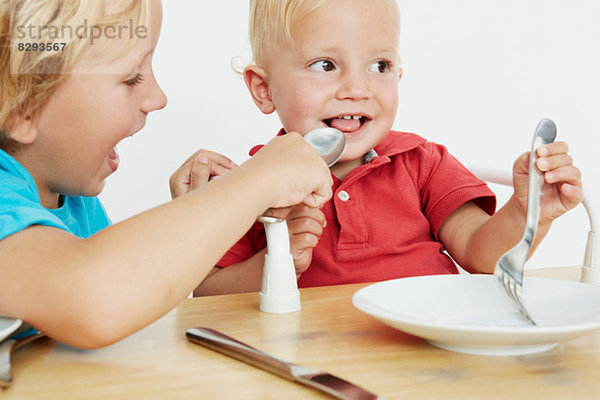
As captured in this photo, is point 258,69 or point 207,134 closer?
point 258,69

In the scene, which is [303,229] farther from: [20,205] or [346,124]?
[20,205]

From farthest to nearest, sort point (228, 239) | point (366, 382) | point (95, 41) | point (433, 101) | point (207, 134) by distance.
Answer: point (433, 101) → point (207, 134) → point (95, 41) → point (228, 239) → point (366, 382)

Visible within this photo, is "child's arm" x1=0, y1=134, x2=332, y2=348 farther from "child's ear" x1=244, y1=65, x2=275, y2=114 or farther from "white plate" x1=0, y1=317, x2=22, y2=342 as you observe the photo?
"child's ear" x1=244, y1=65, x2=275, y2=114

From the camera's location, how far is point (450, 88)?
2424 millimetres

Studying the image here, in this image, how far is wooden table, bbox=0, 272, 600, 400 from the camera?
0.50m

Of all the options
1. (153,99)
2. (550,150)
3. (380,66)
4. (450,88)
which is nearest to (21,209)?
(153,99)

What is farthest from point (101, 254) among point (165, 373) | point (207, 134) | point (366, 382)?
point (207, 134)

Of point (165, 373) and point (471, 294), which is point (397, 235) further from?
point (165, 373)

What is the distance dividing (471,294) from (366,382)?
0.85 feet

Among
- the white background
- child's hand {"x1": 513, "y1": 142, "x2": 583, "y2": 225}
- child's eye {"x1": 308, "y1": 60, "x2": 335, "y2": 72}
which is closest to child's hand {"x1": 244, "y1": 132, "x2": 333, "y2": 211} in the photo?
child's hand {"x1": 513, "y1": 142, "x2": 583, "y2": 225}

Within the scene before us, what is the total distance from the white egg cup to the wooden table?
1.7 inches

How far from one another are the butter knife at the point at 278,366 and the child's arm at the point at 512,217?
43 centimetres

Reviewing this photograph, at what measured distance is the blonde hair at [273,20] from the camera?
3.61 ft

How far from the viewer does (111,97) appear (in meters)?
0.89
